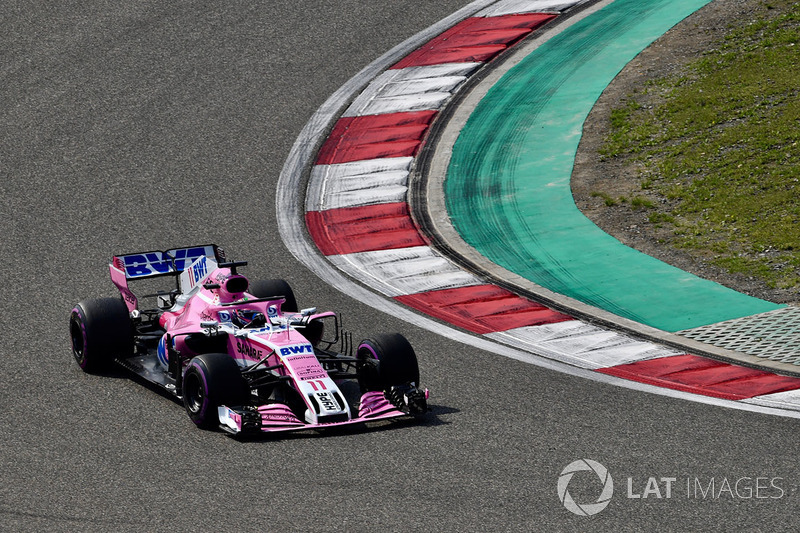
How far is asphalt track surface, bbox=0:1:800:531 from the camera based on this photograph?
8.48 m

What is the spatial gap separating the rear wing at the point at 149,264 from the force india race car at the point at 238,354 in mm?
12

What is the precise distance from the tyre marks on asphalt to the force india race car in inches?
86.3

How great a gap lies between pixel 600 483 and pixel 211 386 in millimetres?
3465

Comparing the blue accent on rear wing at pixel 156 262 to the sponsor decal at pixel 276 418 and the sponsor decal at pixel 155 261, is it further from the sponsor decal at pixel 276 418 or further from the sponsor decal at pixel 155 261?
the sponsor decal at pixel 276 418

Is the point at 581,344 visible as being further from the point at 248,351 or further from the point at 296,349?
the point at 248,351

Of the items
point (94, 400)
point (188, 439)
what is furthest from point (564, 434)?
point (94, 400)

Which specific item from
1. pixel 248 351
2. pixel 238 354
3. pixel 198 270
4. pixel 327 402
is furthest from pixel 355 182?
pixel 327 402

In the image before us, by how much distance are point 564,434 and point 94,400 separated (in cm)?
454

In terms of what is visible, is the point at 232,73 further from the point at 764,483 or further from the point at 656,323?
the point at 764,483

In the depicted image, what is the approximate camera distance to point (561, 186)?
55.2ft

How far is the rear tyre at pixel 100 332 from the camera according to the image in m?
11.3

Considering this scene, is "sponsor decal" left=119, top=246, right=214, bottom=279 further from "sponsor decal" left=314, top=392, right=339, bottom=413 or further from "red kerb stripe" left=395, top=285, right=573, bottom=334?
"sponsor decal" left=314, top=392, right=339, bottom=413

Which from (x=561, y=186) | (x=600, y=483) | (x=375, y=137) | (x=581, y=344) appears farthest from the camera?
(x=375, y=137)

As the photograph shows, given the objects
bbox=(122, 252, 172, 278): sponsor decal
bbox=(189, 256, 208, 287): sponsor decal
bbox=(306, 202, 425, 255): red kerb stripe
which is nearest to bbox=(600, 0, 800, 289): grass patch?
bbox=(306, 202, 425, 255): red kerb stripe
